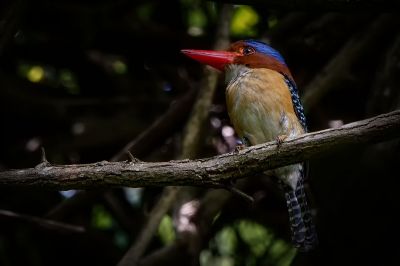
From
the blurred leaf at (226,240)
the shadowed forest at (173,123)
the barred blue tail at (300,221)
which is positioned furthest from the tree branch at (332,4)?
the blurred leaf at (226,240)

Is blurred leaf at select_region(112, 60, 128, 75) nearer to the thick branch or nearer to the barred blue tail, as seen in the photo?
the barred blue tail

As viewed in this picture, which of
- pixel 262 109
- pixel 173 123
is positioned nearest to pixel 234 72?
pixel 262 109

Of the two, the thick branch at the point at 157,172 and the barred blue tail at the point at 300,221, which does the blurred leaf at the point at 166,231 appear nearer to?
the barred blue tail at the point at 300,221

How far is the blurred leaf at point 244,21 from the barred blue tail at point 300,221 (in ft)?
5.77

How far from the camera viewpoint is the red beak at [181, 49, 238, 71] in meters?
3.64

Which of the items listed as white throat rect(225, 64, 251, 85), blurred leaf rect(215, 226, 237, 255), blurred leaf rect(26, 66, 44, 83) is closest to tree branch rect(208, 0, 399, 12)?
white throat rect(225, 64, 251, 85)

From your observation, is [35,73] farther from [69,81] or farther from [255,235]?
[255,235]

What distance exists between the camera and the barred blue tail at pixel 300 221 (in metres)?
3.41

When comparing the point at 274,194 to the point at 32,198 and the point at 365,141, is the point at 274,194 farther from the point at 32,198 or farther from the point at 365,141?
the point at 365,141

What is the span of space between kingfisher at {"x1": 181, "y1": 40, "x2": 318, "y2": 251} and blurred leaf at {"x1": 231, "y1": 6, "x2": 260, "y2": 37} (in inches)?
49.3

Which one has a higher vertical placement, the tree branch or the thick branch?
the tree branch

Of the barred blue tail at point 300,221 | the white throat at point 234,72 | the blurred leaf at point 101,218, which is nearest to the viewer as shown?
the barred blue tail at point 300,221

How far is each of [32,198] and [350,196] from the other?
2096mm

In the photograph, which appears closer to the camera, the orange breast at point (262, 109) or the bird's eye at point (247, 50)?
the orange breast at point (262, 109)
